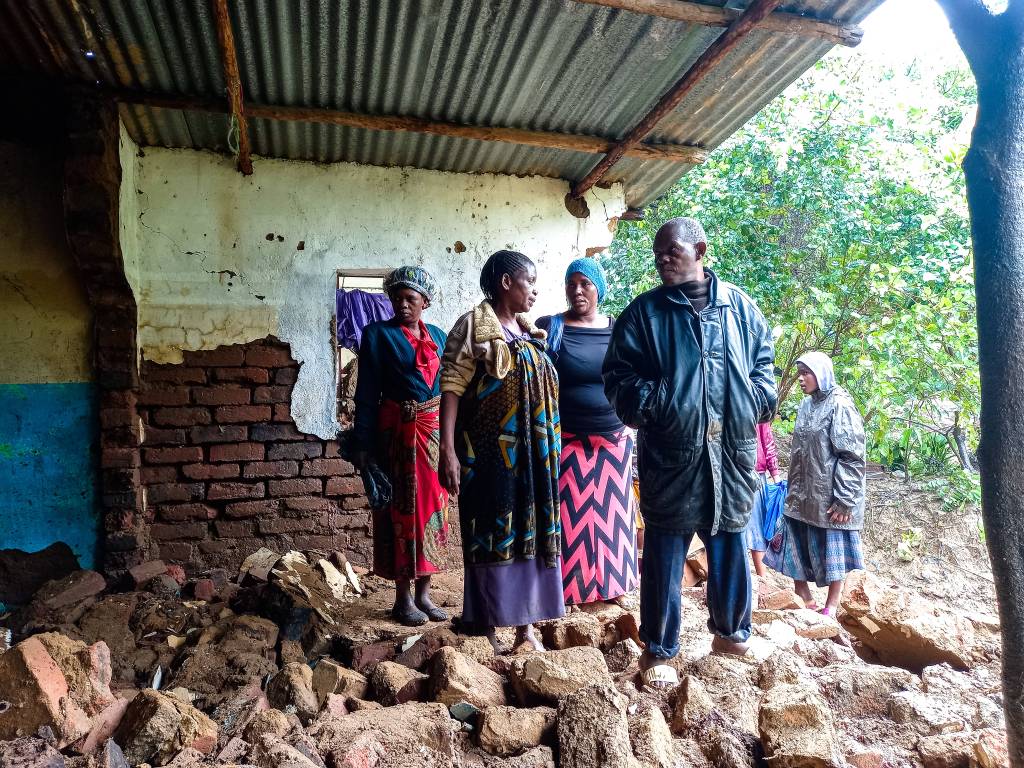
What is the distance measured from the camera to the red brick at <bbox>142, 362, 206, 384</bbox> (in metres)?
4.86

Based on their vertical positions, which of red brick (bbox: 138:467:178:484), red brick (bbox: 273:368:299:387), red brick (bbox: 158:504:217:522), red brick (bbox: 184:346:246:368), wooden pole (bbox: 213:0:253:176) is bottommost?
red brick (bbox: 158:504:217:522)

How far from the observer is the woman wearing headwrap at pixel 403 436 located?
146 inches

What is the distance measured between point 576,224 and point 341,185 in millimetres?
1920

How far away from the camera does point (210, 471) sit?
4.94m

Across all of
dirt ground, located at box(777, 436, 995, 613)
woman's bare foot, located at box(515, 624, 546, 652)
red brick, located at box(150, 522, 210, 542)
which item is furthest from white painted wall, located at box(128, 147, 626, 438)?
dirt ground, located at box(777, 436, 995, 613)

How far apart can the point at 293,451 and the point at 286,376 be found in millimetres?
557

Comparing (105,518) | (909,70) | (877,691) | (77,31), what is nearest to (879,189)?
(909,70)

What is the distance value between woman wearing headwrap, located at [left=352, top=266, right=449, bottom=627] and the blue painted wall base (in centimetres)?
222

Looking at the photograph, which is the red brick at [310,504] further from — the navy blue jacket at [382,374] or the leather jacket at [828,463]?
the leather jacket at [828,463]

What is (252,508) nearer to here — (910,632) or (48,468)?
(48,468)

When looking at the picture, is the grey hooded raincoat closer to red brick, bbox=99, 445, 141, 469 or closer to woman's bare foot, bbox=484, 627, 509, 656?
A: woman's bare foot, bbox=484, 627, 509, 656

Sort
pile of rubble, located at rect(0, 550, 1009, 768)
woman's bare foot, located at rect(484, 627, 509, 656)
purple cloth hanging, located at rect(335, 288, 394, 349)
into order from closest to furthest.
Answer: pile of rubble, located at rect(0, 550, 1009, 768)
woman's bare foot, located at rect(484, 627, 509, 656)
purple cloth hanging, located at rect(335, 288, 394, 349)

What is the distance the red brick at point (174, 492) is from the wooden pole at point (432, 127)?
250 cm

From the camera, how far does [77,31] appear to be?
3.60 m
